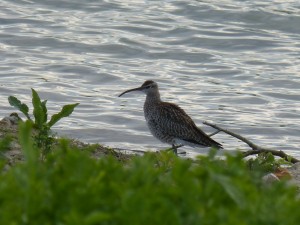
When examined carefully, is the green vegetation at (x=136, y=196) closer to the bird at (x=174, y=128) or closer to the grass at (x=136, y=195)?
the grass at (x=136, y=195)

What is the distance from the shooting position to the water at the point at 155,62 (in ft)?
45.0

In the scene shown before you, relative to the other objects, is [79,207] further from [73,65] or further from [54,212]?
[73,65]

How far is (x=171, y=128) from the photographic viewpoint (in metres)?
11.3

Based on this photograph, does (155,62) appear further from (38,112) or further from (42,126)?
(42,126)

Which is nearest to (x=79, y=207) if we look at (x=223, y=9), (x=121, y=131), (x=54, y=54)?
(x=121, y=131)

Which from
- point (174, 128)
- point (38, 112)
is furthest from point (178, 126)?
point (38, 112)

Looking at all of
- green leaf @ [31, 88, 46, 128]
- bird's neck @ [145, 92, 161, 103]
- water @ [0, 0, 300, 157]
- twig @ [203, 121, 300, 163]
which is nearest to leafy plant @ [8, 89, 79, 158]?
green leaf @ [31, 88, 46, 128]

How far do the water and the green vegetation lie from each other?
8.10 metres

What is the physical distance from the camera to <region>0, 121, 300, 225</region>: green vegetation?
371cm

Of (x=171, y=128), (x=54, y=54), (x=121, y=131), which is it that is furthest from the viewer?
(x=54, y=54)

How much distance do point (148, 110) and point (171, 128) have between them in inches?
23.1

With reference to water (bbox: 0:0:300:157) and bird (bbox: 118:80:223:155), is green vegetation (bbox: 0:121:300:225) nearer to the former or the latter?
bird (bbox: 118:80:223:155)

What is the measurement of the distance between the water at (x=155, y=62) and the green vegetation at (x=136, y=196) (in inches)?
A: 319

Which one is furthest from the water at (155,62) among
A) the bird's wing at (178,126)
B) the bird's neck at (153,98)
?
the bird's wing at (178,126)
